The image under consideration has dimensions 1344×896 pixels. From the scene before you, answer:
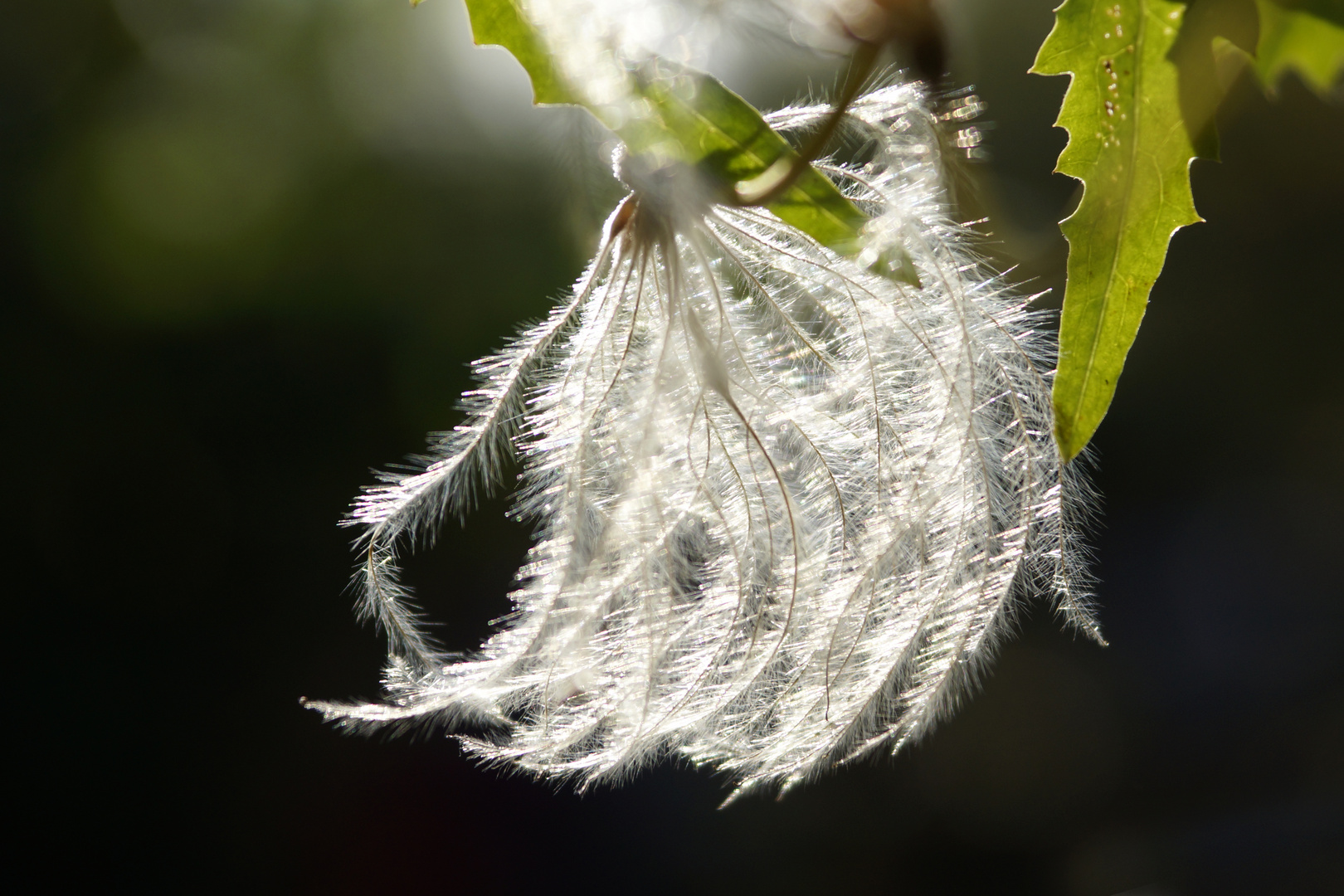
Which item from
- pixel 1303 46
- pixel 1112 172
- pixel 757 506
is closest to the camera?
pixel 1303 46

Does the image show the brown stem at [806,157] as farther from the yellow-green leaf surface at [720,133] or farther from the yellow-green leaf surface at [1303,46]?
the yellow-green leaf surface at [1303,46]

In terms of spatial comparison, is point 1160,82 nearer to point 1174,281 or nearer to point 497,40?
point 497,40

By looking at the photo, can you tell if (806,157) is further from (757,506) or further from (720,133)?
(757,506)

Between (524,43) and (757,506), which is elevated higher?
(524,43)

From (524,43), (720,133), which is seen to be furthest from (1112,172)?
(524,43)

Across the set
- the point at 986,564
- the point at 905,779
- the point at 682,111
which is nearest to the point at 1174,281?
the point at 905,779

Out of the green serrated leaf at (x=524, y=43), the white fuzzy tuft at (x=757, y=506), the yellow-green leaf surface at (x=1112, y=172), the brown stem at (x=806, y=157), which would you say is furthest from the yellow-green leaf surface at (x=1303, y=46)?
the green serrated leaf at (x=524, y=43)

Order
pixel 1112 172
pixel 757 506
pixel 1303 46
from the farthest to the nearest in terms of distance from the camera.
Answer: pixel 757 506 → pixel 1112 172 → pixel 1303 46

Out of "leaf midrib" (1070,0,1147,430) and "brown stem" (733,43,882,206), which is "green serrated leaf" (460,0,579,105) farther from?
"leaf midrib" (1070,0,1147,430)
